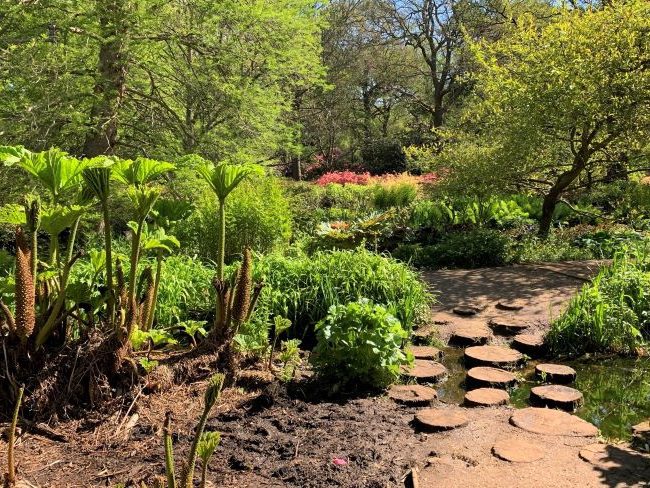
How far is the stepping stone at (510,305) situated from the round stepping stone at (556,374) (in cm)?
159

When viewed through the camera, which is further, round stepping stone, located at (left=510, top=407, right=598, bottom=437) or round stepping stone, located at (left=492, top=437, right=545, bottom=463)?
round stepping stone, located at (left=510, top=407, right=598, bottom=437)

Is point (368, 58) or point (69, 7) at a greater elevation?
point (368, 58)

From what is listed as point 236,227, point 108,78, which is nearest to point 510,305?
point 236,227

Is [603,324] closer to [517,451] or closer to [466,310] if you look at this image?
[466,310]

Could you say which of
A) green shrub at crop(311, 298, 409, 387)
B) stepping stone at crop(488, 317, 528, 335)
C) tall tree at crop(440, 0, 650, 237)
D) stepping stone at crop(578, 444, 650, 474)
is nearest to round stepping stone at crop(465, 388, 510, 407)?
green shrub at crop(311, 298, 409, 387)

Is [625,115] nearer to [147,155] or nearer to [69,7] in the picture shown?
[147,155]

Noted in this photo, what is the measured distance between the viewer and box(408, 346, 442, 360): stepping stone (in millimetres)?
4238

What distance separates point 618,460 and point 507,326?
2.31m

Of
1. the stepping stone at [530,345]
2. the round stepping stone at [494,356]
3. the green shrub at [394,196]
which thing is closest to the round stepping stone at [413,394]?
the round stepping stone at [494,356]

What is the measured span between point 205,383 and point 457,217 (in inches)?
302

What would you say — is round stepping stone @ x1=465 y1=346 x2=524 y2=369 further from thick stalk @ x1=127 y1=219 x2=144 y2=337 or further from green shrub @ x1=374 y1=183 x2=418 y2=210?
green shrub @ x1=374 y1=183 x2=418 y2=210

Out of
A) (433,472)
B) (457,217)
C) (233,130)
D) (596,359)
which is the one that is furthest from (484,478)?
(457,217)

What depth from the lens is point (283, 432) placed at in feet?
9.22

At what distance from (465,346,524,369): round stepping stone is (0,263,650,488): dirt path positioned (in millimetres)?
749
